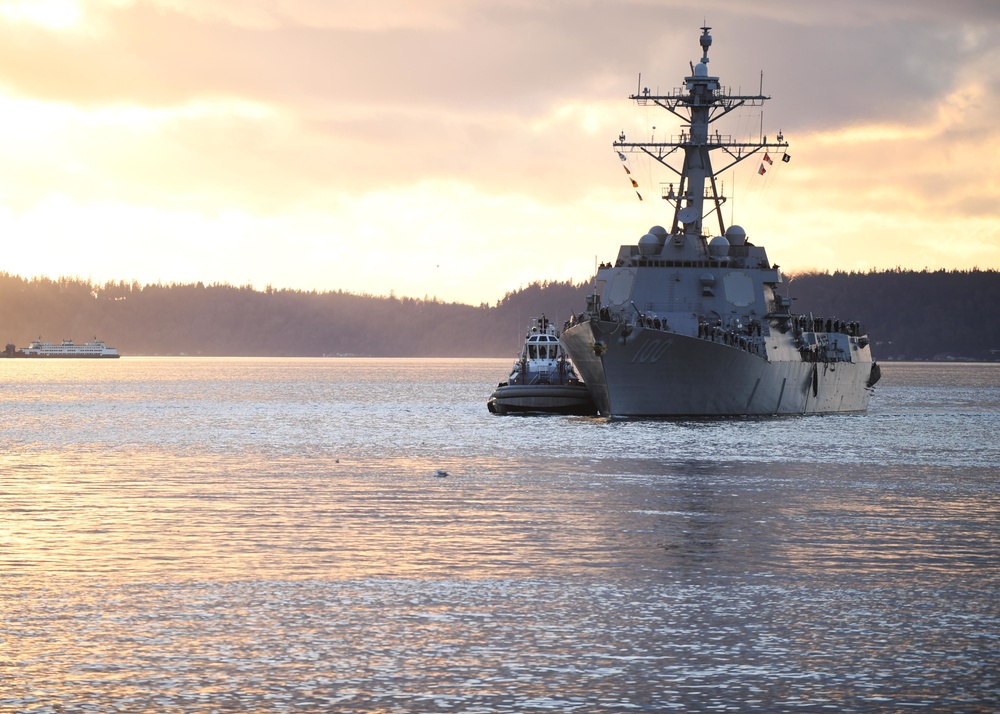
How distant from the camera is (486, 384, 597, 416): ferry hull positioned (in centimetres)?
6781

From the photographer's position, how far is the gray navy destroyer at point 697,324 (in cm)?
5662

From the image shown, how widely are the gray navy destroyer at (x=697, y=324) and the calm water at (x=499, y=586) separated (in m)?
17.0

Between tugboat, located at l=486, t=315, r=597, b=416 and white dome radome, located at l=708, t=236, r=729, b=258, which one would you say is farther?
tugboat, located at l=486, t=315, r=597, b=416

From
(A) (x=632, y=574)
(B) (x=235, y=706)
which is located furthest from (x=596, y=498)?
(B) (x=235, y=706)

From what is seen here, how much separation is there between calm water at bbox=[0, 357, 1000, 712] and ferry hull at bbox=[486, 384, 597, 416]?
2751 cm

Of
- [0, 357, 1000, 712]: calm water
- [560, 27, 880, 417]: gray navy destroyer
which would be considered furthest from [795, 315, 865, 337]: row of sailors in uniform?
[0, 357, 1000, 712]: calm water

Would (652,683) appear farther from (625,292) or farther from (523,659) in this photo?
(625,292)

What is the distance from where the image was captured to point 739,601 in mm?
16594

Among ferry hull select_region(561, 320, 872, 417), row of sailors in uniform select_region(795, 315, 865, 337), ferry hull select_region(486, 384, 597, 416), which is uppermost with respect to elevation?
row of sailors in uniform select_region(795, 315, 865, 337)

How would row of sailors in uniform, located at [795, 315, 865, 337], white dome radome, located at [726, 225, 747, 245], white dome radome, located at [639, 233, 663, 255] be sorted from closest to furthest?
1. white dome radome, located at [639, 233, 663, 255]
2. white dome radome, located at [726, 225, 747, 245]
3. row of sailors in uniform, located at [795, 315, 865, 337]

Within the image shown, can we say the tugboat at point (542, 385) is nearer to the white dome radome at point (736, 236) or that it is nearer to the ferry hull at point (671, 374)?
the ferry hull at point (671, 374)

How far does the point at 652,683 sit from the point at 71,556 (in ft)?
36.2

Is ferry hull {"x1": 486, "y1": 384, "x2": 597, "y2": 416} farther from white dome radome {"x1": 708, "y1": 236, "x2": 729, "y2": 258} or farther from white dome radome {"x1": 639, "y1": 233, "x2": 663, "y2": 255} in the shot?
white dome radome {"x1": 708, "y1": 236, "x2": 729, "y2": 258}

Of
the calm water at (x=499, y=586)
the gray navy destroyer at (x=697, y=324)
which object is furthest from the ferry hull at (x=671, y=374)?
the calm water at (x=499, y=586)
